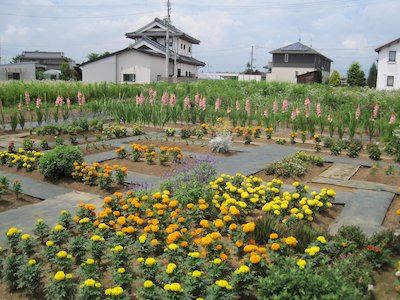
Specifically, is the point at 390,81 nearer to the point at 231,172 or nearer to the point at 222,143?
the point at 222,143

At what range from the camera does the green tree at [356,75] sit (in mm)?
39000

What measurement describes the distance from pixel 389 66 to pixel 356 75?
17.2 ft

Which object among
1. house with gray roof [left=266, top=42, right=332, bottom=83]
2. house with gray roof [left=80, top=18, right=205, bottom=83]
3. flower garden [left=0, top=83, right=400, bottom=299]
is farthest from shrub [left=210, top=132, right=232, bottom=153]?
house with gray roof [left=266, top=42, right=332, bottom=83]

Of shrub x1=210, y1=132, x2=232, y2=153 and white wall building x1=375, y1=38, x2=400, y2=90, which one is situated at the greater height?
white wall building x1=375, y1=38, x2=400, y2=90

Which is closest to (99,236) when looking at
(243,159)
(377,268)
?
(377,268)

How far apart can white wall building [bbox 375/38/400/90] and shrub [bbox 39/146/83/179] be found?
32.8m


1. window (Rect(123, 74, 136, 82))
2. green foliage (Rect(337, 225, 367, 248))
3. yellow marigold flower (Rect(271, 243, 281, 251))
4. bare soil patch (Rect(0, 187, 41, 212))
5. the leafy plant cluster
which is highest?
window (Rect(123, 74, 136, 82))

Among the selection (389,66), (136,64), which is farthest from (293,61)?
(136,64)

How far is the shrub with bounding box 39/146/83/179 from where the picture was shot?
610cm

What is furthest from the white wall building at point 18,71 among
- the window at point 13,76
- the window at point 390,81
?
the window at point 390,81

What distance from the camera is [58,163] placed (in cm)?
609

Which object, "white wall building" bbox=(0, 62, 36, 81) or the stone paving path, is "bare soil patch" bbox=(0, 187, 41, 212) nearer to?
the stone paving path

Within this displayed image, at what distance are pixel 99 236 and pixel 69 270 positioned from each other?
1.27 feet

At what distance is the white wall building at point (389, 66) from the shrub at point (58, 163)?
3283 centimetres
